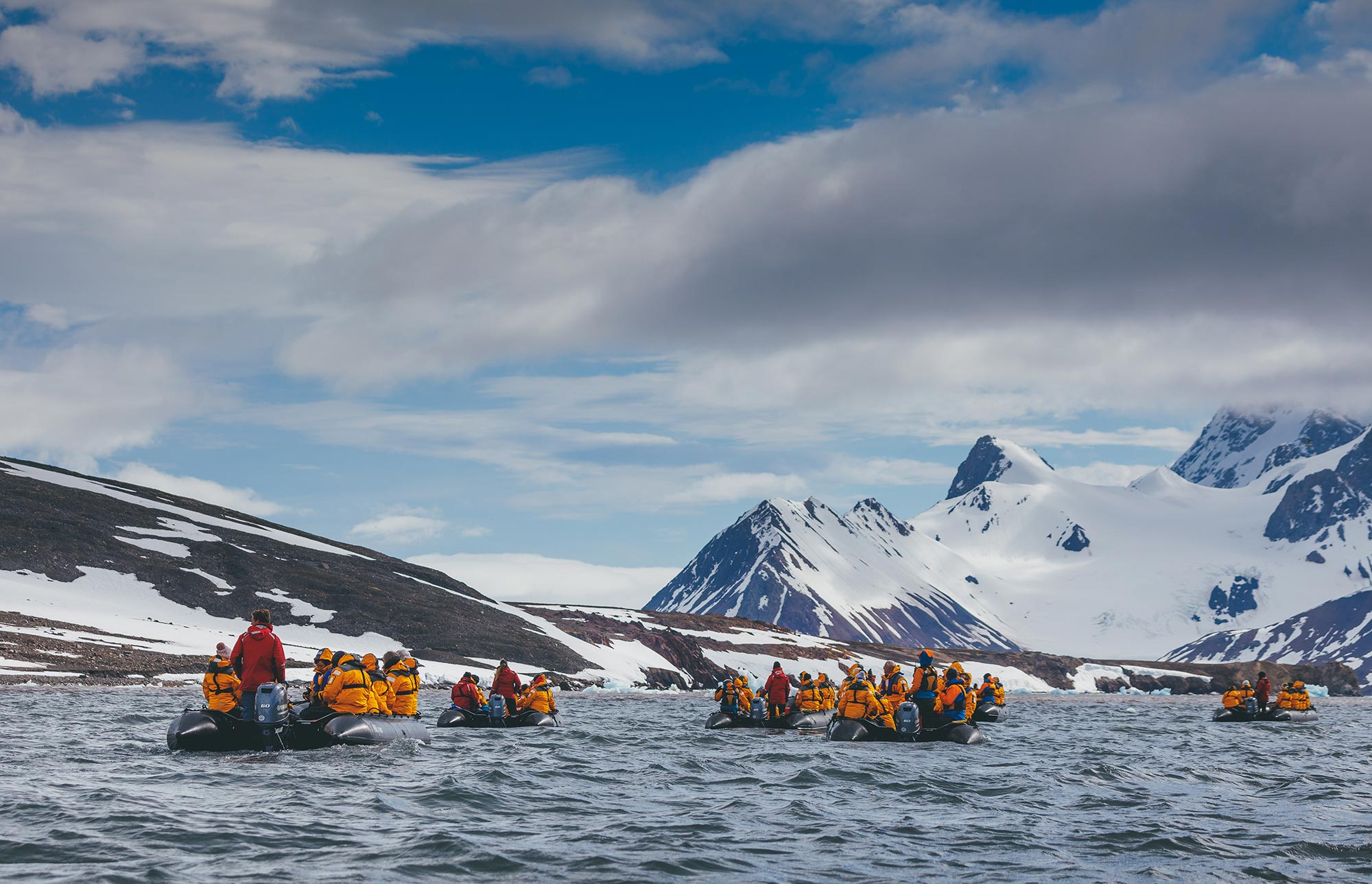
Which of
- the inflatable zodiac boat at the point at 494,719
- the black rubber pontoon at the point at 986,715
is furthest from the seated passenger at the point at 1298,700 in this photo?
the inflatable zodiac boat at the point at 494,719

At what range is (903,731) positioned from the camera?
41.5 metres

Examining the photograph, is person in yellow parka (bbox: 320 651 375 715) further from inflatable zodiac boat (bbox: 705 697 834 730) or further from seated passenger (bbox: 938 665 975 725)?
inflatable zodiac boat (bbox: 705 697 834 730)

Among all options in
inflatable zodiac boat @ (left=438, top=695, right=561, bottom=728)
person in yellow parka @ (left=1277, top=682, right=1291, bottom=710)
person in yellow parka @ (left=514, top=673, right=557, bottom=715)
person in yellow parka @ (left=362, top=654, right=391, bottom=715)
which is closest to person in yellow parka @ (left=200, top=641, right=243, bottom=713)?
person in yellow parka @ (left=362, top=654, right=391, bottom=715)

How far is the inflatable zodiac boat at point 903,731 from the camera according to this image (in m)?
41.2

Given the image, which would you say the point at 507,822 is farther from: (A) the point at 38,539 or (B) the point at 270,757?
(A) the point at 38,539

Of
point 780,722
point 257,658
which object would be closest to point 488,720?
point 780,722

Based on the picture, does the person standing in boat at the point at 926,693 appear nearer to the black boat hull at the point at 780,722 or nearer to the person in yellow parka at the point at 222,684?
the black boat hull at the point at 780,722

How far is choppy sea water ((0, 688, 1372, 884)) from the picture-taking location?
62.1 ft

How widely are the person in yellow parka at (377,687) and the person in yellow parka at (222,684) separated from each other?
394 centimetres

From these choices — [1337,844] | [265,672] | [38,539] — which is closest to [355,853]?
[265,672]

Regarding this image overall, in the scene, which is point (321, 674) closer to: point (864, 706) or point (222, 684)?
point (222, 684)

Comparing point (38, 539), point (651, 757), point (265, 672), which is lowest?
point (651, 757)

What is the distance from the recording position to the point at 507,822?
928 inches

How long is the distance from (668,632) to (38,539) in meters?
88.3
